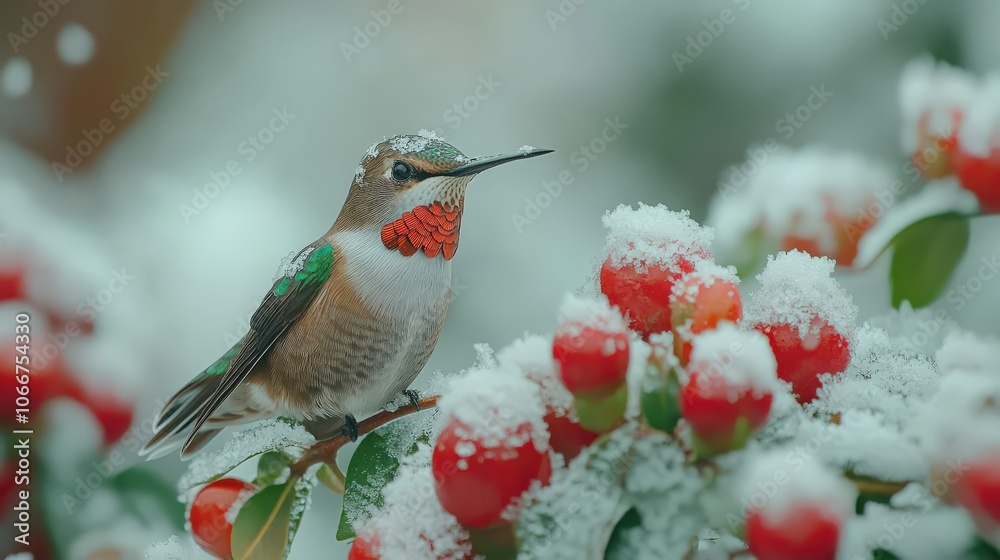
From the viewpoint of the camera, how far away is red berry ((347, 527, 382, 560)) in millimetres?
344

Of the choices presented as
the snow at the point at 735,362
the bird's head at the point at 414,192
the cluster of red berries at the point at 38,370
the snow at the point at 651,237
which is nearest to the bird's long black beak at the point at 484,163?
the bird's head at the point at 414,192

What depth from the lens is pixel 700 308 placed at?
31 cm

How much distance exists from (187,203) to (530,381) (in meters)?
0.75

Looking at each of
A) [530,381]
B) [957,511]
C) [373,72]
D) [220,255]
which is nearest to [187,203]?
[220,255]

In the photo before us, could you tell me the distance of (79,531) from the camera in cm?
69

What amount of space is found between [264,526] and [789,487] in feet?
0.97

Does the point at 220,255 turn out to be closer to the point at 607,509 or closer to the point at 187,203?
the point at 187,203

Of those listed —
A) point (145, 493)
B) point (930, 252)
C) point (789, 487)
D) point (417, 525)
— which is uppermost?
point (930, 252)

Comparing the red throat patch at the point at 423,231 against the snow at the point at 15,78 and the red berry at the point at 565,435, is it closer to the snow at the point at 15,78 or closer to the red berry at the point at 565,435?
the red berry at the point at 565,435

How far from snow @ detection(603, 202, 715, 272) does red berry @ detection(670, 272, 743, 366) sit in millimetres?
28

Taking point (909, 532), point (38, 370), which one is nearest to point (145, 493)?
point (38, 370)

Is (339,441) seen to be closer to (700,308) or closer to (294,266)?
(294,266)

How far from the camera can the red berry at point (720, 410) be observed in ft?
0.87

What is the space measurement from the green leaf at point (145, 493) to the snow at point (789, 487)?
53cm
